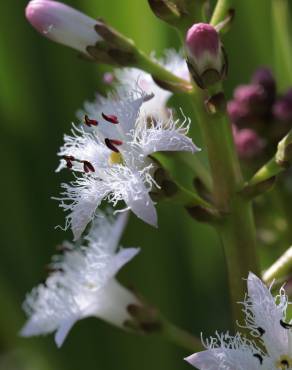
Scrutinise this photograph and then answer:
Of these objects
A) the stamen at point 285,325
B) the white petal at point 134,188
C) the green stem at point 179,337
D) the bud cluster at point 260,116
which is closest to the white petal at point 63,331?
the green stem at point 179,337

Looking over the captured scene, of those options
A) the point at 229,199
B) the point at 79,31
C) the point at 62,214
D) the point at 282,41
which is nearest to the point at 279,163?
the point at 229,199

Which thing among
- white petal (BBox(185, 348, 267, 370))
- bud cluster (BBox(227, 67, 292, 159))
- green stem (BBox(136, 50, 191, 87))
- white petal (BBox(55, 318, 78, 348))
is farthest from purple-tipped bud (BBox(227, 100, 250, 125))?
white petal (BBox(185, 348, 267, 370))

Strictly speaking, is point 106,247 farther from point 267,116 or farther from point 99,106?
point 267,116

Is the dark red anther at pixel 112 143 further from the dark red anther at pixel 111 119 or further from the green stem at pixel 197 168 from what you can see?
the green stem at pixel 197 168

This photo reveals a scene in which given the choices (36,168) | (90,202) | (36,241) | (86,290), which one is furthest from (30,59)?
(90,202)

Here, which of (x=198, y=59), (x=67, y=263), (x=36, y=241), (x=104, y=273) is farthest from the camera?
(x=36, y=241)
